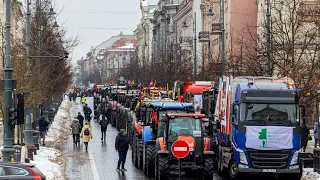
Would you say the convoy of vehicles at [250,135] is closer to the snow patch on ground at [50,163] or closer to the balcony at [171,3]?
the snow patch on ground at [50,163]

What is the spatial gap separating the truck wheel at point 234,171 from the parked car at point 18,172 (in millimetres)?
7278

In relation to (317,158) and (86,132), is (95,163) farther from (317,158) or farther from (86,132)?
(317,158)

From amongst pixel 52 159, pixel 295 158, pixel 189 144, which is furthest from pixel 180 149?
pixel 52 159

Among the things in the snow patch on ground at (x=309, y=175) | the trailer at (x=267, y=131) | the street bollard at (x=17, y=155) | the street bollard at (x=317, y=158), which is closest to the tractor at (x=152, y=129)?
the trailer at (x=267, y=131)

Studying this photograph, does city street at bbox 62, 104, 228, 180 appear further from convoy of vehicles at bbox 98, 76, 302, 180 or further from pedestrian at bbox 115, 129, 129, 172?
convoy of vehicles at bbox 98, 76, 302, 180

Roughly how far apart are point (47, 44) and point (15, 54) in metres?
13.8

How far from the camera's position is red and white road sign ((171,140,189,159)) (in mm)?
22594

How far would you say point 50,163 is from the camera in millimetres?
29438

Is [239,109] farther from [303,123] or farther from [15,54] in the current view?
[15,54]

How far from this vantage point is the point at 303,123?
25359 mm

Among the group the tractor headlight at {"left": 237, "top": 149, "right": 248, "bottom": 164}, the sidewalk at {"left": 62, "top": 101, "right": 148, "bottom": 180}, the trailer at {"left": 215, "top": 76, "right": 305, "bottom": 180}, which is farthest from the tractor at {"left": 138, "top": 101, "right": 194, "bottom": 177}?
the tractor headlight at {"left": 237, "top": 149, "right": 248, "bottom": 164}

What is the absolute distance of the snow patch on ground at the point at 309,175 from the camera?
2461 centimetres

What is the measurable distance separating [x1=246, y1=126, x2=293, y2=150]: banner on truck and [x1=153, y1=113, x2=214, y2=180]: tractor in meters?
1.38

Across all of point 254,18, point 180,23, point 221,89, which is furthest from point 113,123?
point 180,23
